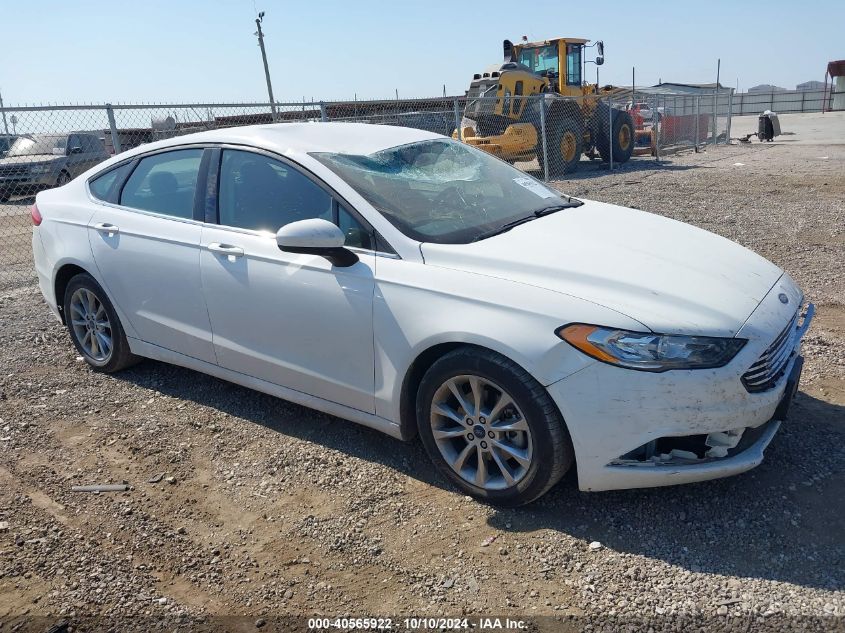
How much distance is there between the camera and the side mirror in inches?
127

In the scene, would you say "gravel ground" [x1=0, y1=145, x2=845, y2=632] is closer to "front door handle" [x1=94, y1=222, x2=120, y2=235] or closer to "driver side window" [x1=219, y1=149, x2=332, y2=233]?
"front door handle" [x1=94, y1=222, x2=120, y2=235]

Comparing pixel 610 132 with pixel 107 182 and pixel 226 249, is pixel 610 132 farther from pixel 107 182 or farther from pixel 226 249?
pixel 226 249

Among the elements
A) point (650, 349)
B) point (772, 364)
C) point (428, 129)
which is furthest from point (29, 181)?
point (772, 364)

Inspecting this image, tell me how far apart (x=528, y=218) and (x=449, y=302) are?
0.94m

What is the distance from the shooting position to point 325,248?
3.26m

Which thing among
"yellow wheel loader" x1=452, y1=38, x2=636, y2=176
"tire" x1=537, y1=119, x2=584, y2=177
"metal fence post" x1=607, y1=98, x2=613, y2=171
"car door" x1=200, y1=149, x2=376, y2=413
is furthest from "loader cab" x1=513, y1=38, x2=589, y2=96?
"car door" x1=200, y1=149, x2=376, y2=413

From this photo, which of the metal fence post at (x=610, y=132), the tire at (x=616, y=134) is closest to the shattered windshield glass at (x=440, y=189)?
the metal fence post at (x=610, y=132)

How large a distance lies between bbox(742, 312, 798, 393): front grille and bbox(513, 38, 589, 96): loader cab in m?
16.3

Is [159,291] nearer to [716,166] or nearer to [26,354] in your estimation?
[26,354]

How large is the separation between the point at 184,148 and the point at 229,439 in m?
1.74

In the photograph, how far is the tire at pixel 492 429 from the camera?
2.83 metres

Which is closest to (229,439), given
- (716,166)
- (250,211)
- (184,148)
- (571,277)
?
(250,211)

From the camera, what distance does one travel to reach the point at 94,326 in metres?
4.73

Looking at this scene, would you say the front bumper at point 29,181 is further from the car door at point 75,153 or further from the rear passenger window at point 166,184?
the rear passenger window at point 166,184
